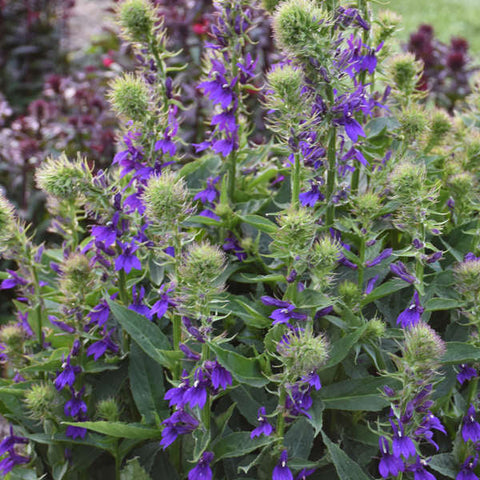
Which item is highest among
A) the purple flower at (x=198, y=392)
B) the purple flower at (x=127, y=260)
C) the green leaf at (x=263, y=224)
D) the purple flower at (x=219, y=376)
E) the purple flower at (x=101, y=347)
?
the green leaf at (x=263, y=224)

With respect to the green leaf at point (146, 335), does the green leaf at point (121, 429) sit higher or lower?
lower

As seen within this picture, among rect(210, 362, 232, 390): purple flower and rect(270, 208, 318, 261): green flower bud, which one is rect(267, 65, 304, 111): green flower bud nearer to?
rect(270, 208, 318, 261): green flower bud

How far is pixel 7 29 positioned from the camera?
19.9 ft

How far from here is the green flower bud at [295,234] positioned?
1.61 meters

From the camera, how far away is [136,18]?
201cm

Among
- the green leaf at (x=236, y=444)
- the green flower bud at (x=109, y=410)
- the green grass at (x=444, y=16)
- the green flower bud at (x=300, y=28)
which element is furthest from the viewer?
the green grass at (x=444, y=16)

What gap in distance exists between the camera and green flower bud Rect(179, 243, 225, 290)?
5.10ft

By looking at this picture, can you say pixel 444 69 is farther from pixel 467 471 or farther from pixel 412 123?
pixel 467 471

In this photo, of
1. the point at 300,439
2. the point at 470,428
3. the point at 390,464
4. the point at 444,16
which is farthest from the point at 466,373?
the point at 444,16

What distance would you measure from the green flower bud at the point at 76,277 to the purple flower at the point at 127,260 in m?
0.09

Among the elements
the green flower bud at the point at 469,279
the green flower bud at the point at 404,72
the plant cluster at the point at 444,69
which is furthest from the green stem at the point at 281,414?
the plant cluster at the point at 444,69

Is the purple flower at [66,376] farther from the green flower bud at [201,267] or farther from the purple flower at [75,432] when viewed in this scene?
the green flower bud at [201,267]

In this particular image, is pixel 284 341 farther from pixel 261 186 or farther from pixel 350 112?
pixel 261 186

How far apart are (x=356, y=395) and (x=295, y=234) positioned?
19.8 inches
